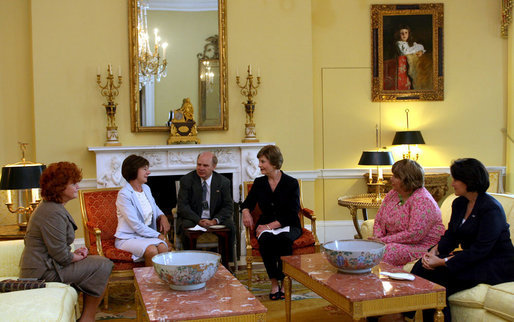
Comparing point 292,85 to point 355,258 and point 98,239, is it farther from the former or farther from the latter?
point 355,258

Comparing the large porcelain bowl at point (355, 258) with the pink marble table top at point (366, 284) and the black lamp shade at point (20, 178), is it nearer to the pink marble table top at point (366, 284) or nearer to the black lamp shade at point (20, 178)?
the pink marble table top at point (366, 284)

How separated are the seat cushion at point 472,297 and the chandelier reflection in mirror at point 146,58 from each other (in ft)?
13.9

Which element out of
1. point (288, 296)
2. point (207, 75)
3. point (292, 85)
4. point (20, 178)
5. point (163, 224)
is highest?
point (207, 75)

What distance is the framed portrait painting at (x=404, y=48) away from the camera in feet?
22.5

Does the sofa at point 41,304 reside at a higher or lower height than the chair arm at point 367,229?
lower

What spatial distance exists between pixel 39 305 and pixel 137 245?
4.79 ft

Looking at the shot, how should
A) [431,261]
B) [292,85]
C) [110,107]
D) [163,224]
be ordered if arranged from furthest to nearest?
[292,85] < [110,107] < [163,224] < [431,261]

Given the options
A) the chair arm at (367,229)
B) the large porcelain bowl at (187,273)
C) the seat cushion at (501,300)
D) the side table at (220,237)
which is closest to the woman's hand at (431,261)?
the seat cushion at (501,300)

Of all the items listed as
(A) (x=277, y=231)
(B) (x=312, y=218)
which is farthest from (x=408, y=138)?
(A) (x=277, y=231)

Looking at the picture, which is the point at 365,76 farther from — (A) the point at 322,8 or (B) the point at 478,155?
(B) the point at 478,155

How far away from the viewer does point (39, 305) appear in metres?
2.74

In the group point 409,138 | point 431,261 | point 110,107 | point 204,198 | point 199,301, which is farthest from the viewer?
point 409,138

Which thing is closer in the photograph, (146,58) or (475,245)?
(475,245)

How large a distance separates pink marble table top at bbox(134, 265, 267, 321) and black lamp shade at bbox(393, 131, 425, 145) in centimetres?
419
